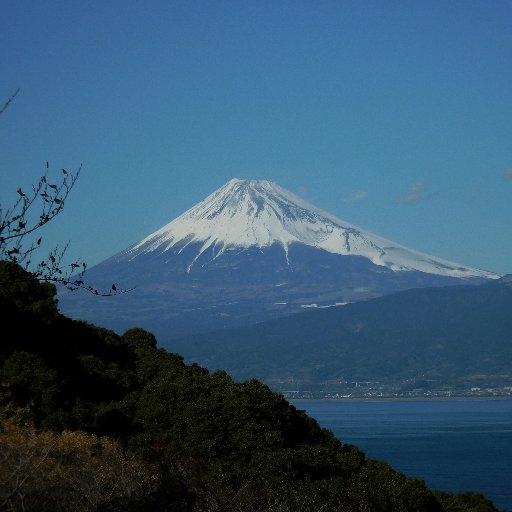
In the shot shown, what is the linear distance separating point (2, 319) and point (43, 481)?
15.1 meters

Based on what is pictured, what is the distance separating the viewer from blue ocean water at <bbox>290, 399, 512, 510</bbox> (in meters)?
82.4

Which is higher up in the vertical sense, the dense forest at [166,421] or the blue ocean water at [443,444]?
the dense forest at [166,421]

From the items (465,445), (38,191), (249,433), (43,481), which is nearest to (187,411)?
(249,433)

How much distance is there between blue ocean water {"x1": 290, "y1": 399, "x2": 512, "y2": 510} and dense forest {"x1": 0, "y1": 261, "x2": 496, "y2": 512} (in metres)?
41.1

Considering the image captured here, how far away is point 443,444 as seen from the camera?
381ft

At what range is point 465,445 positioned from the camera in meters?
115

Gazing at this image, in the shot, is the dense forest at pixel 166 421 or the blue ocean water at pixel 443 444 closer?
the dense forest at pixel 166 421

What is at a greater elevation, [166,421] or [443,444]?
[166,421]

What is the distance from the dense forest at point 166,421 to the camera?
73.3 feet

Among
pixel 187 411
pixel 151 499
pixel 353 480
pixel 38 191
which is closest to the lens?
pixel 38 191

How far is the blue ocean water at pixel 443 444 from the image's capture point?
3243 inches

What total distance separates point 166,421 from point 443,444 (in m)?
93.4

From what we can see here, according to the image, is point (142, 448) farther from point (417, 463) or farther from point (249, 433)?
point (417, 463)

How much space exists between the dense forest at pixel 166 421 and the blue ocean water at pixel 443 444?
135 feet
